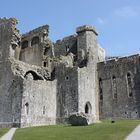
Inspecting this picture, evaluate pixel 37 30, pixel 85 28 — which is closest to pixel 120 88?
pixel 85 28

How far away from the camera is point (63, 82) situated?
184ft

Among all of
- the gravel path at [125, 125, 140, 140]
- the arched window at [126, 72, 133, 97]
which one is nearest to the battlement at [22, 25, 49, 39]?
the arched window at [126, 72, 133, 97]

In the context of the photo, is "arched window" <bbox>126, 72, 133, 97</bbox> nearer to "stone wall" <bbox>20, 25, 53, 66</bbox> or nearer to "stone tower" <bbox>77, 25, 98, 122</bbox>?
"stone tower" <bbox>77, 25, 98, 122</bbox>

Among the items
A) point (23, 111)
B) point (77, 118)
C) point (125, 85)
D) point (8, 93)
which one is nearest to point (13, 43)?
point (8, 93)

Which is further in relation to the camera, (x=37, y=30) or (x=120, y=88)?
(x=37, y=30)

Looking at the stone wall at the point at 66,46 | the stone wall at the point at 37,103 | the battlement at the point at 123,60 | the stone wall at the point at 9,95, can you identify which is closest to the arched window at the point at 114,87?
the battlement at the point at 123,60

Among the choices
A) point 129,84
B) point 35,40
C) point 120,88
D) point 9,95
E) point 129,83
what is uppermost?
point 35,40

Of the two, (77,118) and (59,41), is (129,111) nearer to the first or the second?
(77,118)

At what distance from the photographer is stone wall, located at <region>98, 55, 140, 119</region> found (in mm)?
56044

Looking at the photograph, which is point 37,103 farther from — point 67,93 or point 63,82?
point 63,82

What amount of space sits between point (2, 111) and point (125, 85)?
69.2ft

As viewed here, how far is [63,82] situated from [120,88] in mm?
9981

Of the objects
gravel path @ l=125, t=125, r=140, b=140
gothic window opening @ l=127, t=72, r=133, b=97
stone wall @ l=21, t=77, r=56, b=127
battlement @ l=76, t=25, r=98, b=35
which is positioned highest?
battlement @ l=76, t=25, r=98, b=35

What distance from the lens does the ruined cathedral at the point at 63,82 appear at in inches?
1991
